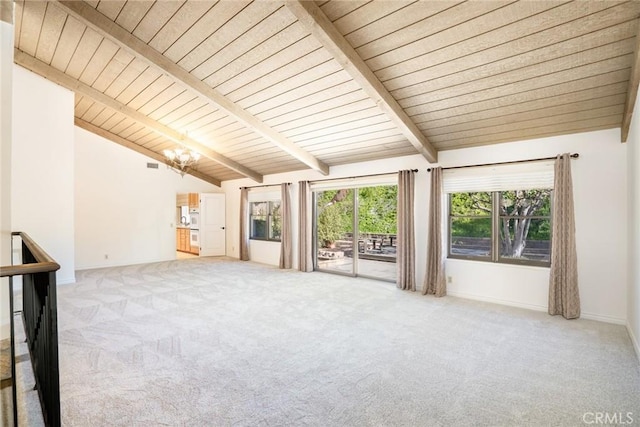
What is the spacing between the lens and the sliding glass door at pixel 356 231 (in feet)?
21.3

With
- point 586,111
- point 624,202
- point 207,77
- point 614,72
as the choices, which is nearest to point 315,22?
point 207,77

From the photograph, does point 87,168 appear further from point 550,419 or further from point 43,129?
point 550,419

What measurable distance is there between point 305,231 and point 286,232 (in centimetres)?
64

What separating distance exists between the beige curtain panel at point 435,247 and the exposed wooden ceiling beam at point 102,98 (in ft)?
15.1

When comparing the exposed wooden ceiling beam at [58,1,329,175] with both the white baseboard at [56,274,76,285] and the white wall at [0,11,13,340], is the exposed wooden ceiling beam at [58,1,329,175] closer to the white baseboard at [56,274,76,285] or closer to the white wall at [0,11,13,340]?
the white wall at [0,11,13,340]

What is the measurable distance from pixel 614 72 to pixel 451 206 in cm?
255

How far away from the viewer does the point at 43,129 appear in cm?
516

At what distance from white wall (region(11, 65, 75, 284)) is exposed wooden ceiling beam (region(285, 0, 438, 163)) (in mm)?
4931

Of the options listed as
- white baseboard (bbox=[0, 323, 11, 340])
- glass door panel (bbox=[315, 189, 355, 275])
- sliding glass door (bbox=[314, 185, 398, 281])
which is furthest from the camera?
glass door panel (bbox=[315, 189, 355, 275])

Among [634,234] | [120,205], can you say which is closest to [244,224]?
[120,205]

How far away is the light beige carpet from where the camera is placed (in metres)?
2.05

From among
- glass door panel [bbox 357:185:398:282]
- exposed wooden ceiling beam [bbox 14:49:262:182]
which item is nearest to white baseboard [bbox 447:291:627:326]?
glass door panel [bbox 357:185:398:282]

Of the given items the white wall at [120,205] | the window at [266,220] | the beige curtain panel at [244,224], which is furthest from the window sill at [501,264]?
the white wall at [120,205]

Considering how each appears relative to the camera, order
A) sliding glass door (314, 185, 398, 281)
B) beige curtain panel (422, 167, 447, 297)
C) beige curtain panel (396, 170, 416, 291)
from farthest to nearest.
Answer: sliding glass door (314, 185, 398, 281) → beige curtain panel (396, 170, 416, 291) → beige curtain panel (422, 167, 447, 297)
